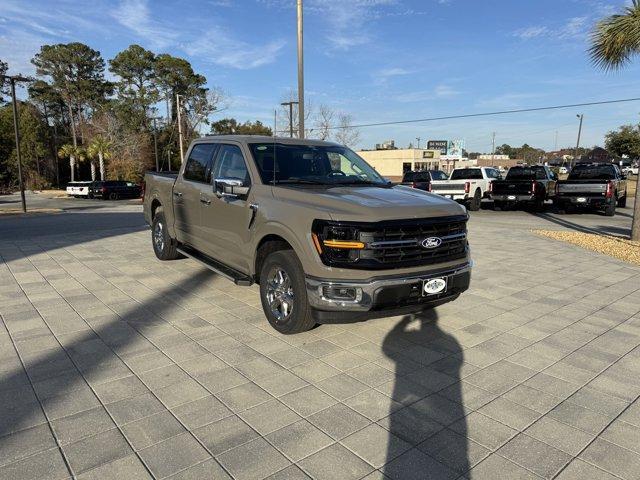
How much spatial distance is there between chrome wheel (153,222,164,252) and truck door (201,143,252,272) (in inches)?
80.5

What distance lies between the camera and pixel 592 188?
16.5m

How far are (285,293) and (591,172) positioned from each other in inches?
714

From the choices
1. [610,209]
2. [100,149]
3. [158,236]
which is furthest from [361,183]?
[100,149]

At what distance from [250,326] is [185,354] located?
0.85 meters

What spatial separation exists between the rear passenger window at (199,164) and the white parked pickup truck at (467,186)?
14083mm

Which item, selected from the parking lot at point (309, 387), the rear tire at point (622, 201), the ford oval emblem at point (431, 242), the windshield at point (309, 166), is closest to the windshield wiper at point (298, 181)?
the windshield at point (309, 166)

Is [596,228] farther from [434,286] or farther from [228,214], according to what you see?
[228,214]

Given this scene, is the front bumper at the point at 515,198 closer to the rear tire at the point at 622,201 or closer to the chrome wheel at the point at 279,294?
the rear tire at the point at 622,201

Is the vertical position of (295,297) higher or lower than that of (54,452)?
higher

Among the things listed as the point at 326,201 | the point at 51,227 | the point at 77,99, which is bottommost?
the point at 51,227

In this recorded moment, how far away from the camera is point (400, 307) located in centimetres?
396

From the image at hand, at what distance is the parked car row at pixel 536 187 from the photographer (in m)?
16.6

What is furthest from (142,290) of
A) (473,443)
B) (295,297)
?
(473,443)

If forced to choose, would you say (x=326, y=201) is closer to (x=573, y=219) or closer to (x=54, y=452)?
(x=54, y=452)
